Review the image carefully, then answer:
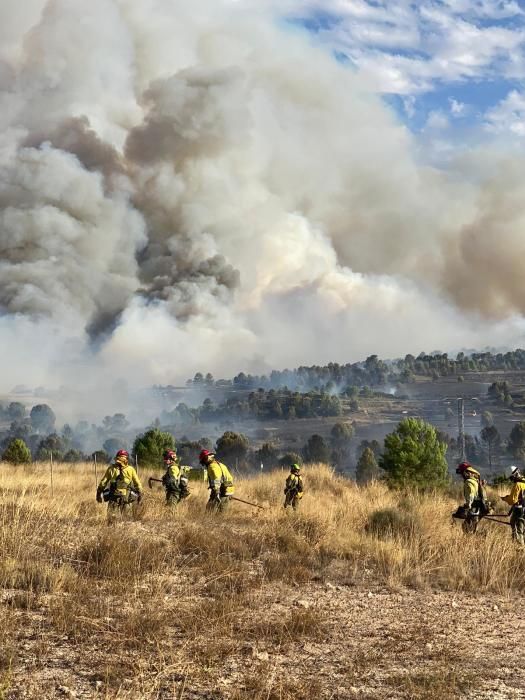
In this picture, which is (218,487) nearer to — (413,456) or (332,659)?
(332,659)

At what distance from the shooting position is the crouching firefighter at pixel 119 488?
10.4 metres

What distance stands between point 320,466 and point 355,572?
14.6m

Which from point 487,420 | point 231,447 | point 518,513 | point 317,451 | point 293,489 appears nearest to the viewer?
point 518,513

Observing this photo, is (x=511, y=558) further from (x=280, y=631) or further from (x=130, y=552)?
(x=130, y=552)

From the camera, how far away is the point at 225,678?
4.25 meters

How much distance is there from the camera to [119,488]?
10492 millimetres

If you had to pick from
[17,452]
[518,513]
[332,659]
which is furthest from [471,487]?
[17,452]

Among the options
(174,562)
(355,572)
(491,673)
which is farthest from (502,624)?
(174,562)

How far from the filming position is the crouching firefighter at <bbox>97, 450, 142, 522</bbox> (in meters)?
10.4

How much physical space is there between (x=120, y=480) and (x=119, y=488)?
5.2 inches

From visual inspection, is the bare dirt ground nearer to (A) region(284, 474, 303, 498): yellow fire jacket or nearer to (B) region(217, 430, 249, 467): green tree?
(A) region(284, 474, 303, 498): yellow fire jacket

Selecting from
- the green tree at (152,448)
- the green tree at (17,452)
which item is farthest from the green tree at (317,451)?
the green tree at (17,452)

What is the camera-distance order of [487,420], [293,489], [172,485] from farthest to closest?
[487,420], [293,489], [172,485]

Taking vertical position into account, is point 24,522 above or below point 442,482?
above
